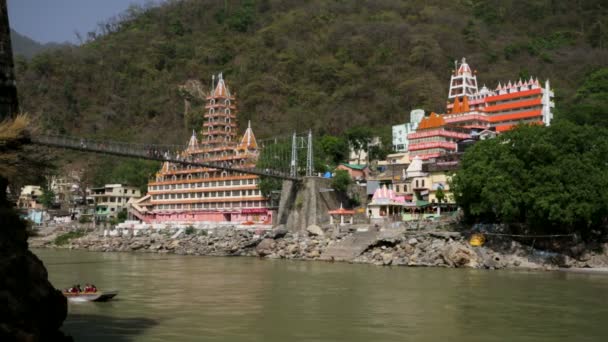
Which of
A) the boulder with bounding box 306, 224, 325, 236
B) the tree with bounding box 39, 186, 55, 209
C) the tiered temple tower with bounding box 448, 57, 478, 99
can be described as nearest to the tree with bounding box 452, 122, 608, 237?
the boulder with bounding box 306, 224, 325, 236

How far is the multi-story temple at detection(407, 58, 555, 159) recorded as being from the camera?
4575 cm

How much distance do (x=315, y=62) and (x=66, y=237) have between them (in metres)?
42.6

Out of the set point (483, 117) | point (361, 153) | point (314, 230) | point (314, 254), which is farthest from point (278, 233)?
point (483, 117)

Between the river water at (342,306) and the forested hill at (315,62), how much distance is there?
39.7 metres

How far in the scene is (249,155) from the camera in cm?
4819

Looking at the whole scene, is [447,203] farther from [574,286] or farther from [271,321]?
[271,321]

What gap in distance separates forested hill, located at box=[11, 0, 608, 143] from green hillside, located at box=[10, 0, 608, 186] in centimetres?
18

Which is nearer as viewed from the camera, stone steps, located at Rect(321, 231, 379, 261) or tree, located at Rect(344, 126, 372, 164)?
stone steps, located at Rect(321, 231, 379, 261)

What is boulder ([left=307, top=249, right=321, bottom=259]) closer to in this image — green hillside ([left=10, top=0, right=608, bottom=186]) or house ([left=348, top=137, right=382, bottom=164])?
house ([left=348, top=137, right=382, bottom=164])

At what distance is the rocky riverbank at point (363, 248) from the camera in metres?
26.1

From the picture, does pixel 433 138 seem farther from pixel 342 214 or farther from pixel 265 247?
pixel 265 247

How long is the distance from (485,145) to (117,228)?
3161 centimetres

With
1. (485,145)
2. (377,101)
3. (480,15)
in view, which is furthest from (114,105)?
(485,145)

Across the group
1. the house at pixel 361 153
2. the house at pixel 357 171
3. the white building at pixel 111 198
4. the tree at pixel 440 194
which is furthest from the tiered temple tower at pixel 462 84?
the white building at pixel 111 198
